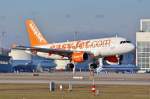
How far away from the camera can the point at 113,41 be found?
11181cm

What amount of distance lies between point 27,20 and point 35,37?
24.1 feet

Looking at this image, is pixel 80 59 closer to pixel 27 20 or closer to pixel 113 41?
pixel 113 41

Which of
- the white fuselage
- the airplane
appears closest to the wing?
the airplane

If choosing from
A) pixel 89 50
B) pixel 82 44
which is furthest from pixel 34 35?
pixel 89 50

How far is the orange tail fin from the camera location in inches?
5340

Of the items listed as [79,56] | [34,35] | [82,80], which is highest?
[34,35]

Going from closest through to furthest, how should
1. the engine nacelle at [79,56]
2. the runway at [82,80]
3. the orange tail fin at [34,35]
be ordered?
the runway at [82,80] → the engine nacelle at [79,56] → the orange tail fin at [34,35]

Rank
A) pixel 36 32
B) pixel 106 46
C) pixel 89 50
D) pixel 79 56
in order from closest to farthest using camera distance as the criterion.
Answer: pixel 106 46
pixel 89 50
pixel 79 56
pixel 36 32

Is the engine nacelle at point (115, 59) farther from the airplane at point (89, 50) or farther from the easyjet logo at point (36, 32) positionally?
the easyjet logo at point (36, 32)

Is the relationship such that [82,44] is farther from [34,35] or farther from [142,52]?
[142,52]

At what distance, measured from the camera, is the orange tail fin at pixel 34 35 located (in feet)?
445

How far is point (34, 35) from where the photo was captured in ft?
452

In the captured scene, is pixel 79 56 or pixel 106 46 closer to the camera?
pixel 106 46

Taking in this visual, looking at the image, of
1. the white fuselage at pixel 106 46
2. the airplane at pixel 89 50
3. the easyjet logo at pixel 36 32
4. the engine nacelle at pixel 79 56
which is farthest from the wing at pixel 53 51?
the easyjet logo at pixel 36 32
